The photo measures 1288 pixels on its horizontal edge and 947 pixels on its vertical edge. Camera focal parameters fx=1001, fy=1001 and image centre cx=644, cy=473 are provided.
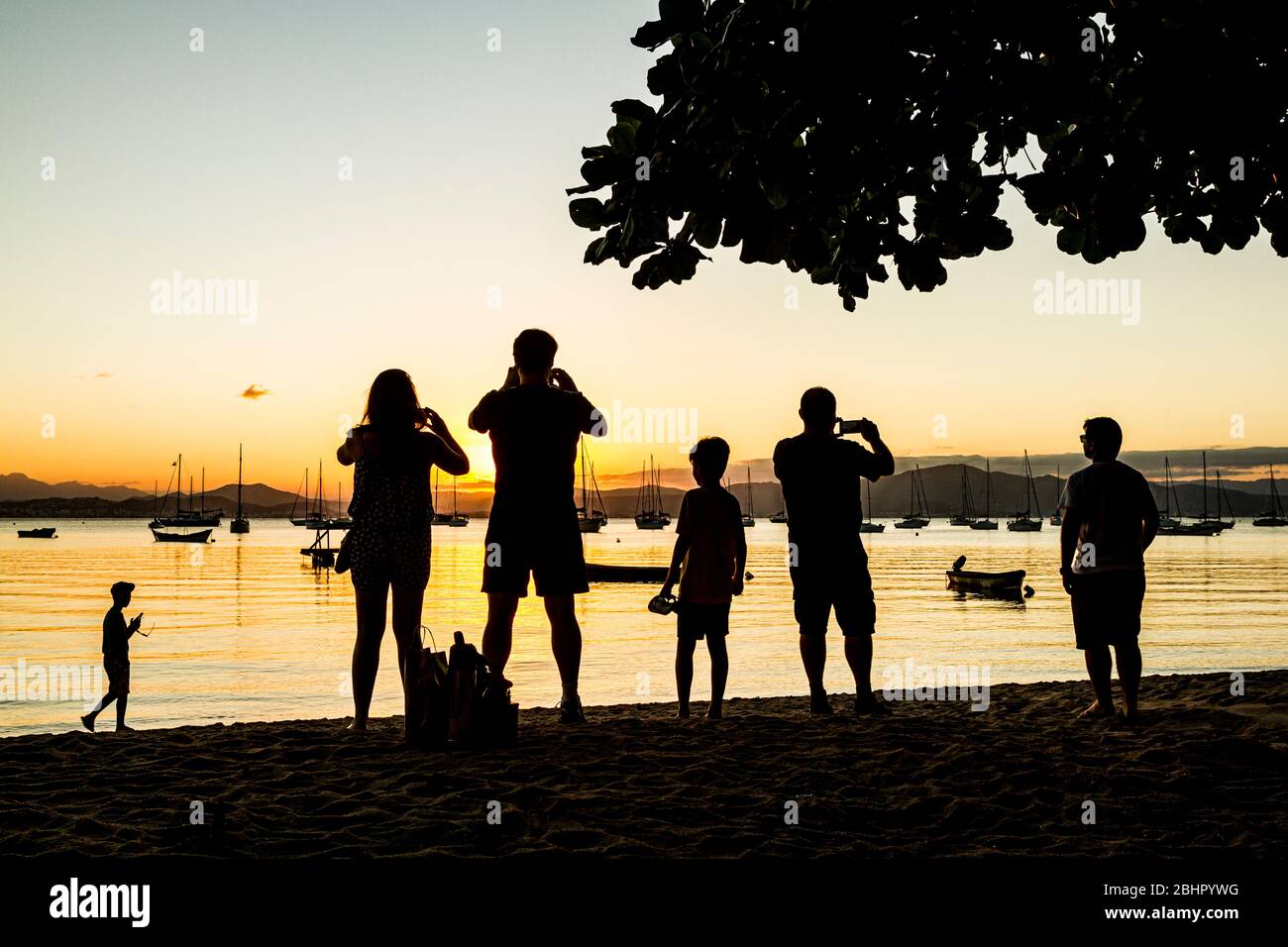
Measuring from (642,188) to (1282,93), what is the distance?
289cm

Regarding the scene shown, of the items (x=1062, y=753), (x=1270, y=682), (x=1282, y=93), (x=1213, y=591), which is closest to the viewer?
(x=1282, y=93)

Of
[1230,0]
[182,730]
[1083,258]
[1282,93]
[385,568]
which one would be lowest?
[182,730]

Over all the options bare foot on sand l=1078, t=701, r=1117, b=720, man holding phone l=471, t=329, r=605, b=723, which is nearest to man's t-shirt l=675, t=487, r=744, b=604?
man holding phone l=471, t=329, r=605, b=723

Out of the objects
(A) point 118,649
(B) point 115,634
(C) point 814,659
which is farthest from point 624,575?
(C) point 814,659

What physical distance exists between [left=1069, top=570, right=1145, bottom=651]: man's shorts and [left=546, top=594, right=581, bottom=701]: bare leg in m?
3.57

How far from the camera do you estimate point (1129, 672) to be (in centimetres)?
738

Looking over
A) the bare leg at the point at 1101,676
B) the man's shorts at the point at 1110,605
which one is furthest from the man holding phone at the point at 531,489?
the bare leg at the point at 1101,676

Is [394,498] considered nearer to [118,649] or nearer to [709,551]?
[709,551]

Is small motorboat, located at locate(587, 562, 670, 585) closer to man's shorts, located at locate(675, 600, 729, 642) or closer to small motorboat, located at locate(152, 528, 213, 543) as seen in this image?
man's shorts, located at locate(675, 600, 729, 642)

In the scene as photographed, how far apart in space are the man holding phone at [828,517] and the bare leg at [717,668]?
0.60 metres

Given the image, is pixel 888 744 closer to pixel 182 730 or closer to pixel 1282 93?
pixel 1282 93

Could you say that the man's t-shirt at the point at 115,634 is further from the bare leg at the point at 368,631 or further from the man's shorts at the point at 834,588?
the man's shorts at the point at 834,588

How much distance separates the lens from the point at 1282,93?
4477mm
